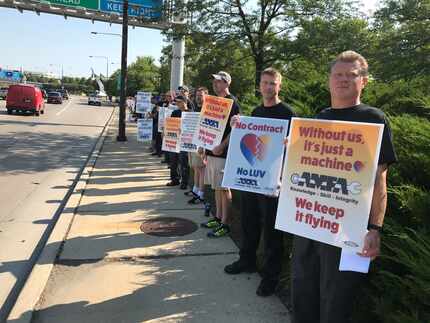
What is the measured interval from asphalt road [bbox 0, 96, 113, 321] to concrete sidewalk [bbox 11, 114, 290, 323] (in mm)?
431

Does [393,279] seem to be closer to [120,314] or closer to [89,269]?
[120,314]

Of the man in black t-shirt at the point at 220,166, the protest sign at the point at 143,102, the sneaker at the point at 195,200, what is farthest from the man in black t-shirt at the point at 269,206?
the protest sign at the point at 143,102

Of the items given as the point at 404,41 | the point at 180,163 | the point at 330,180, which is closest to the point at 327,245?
the point at 330,180

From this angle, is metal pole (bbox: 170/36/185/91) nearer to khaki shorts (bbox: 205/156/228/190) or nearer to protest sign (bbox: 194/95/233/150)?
protest sign (bbox: 194/95/233/150)

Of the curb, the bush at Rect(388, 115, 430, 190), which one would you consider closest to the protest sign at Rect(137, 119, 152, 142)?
the curb

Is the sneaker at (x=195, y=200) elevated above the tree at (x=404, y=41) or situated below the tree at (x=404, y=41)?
below

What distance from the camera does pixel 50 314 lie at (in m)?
3.59

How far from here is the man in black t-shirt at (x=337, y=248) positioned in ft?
8.09

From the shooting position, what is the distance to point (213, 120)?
17.8 feet

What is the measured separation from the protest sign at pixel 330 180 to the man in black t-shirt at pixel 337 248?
0.08 m

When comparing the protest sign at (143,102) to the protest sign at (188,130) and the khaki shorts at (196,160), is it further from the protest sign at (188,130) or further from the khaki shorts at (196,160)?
the khaki shorts at (196,160)

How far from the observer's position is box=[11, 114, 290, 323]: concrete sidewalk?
3660mm

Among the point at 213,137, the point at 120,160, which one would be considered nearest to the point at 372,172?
the point at 213,137

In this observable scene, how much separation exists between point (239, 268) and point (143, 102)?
13.6m
